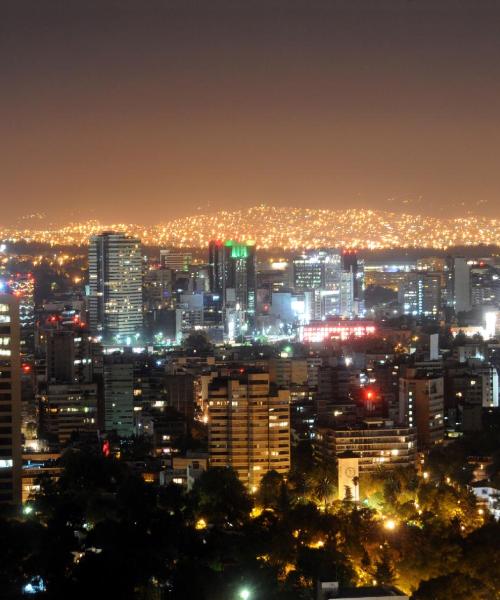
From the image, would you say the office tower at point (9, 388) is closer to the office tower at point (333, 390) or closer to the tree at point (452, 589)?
the tree at point (452, 589)

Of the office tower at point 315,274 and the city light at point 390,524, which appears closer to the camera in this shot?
the city light at point 390,524

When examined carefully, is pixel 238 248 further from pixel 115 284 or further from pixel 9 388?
pixel 9 388

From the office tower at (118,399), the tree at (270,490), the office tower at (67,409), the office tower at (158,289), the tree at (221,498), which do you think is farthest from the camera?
the office tower at (158,289)

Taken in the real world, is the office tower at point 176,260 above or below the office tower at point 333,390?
above

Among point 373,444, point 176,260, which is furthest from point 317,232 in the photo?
point 373,444

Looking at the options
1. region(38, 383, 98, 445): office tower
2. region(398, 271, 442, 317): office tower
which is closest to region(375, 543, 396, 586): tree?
region(38, 383, 98, 445): office tower

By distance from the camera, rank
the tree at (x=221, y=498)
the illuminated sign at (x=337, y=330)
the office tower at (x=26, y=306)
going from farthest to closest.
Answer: the illuminated sign at (x=337, y=330), the office tower at (x=26, y=306), the tree at (x=221, y=498)

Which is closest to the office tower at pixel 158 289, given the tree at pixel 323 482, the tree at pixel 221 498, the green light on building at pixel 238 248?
the green light on building at pixel 238 248
